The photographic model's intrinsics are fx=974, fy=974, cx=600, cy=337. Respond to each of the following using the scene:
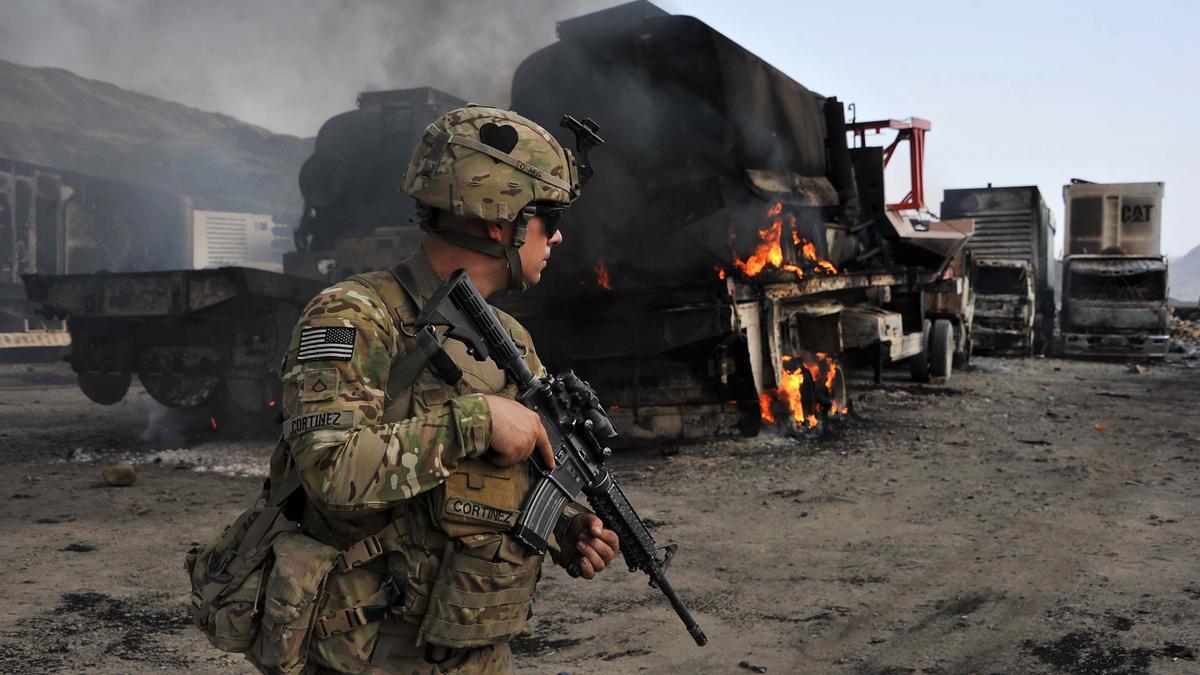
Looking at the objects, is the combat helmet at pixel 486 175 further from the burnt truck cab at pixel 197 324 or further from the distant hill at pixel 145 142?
the distant hill at pixel 145 142

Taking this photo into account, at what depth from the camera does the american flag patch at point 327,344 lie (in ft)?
5.61

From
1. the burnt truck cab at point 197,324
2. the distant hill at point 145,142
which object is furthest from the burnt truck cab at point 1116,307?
the distant hill at point 145,142

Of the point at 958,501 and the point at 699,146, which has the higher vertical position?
the point at 699,146

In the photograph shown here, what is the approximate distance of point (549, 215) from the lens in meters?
2.09

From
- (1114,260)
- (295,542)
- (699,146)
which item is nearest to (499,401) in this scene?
(295,542)

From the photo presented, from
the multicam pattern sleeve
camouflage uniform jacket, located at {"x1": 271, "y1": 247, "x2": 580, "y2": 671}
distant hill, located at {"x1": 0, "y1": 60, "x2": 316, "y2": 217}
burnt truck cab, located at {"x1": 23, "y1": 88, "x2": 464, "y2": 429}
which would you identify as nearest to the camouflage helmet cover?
camouflage uniform jacket, located at {"x1": 271, "y1": 247, "x2": 580, "y2": 671}

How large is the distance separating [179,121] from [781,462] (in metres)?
67.8

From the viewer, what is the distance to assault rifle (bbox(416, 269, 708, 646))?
6.09ft

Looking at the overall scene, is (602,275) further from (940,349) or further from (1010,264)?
(1010,264)

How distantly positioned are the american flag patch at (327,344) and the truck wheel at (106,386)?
9.72m

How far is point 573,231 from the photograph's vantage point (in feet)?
29.6

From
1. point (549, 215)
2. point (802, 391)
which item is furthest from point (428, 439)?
point (802, 391)

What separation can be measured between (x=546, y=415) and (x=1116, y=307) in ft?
63.9

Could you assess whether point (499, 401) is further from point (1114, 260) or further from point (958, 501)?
point (1114, 260)
